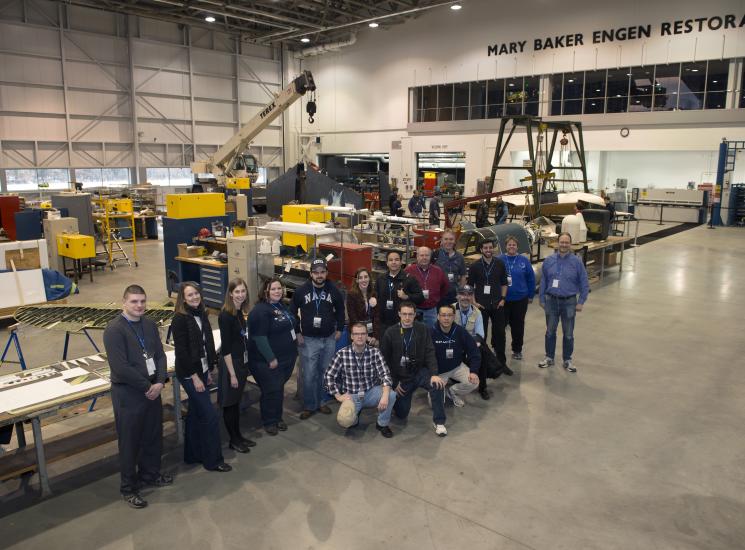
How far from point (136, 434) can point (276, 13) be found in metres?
25.0

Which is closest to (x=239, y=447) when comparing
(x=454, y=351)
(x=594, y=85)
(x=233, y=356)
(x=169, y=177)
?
(x=233, y=356)

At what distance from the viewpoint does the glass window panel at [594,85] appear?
2388 cm

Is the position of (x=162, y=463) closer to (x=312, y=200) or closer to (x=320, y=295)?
(x=320, y=295)

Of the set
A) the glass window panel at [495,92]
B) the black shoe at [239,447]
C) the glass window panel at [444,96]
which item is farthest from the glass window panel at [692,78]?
the black shoe at [239,447]

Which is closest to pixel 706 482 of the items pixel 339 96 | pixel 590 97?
pixel 590 97

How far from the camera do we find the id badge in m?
4.07

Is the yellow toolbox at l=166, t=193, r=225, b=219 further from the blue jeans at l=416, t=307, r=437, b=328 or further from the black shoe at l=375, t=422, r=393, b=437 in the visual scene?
the black shoe at l=375, t=422, r=393, b=437

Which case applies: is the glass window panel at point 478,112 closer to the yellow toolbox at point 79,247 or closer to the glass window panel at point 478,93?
the glass window panel at point 478,93

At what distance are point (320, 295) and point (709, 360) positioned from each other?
17.5 feet

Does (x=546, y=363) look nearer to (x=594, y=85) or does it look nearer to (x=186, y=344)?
(x=186, y=344)

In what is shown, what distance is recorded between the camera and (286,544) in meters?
3.74

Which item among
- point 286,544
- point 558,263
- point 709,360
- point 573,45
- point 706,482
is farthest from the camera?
point 573,45

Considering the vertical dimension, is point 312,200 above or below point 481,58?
below

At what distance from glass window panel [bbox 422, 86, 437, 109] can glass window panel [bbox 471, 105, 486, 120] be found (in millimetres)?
2105
